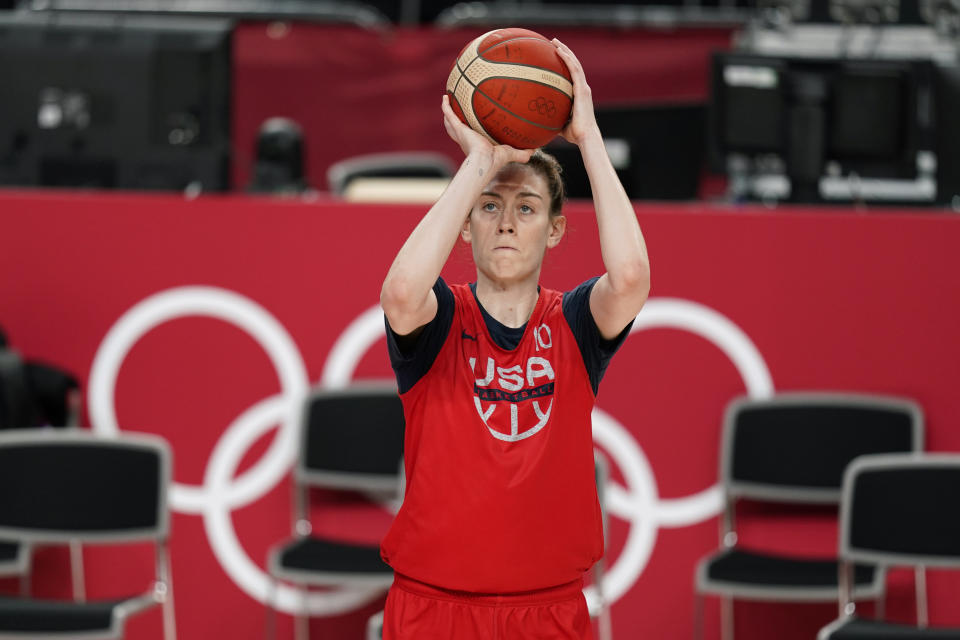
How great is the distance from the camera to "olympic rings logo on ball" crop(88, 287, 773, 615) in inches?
191

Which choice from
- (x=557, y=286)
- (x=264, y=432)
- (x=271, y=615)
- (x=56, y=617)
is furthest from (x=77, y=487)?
(x=557, y=286)

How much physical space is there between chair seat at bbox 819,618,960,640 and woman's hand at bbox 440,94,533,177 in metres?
2.16

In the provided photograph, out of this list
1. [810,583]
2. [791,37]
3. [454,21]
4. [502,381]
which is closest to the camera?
[502,381]

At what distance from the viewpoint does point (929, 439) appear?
4.85 meters

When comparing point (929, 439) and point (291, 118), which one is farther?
point (291, 118)

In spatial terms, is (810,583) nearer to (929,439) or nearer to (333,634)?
(929,439)

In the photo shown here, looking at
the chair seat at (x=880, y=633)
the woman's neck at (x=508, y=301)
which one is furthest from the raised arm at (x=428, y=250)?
the chair seat at (x=880, y=633)

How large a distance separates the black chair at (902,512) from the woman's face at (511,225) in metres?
2.08

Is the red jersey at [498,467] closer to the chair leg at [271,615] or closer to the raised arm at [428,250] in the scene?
the raised arm at [428,250]

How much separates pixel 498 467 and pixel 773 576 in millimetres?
2360

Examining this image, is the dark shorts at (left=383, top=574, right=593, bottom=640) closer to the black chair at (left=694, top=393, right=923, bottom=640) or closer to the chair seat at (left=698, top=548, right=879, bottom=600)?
the chair seat at (left=698, top=548, right=879, bottom=600)

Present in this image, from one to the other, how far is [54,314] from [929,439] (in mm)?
3298

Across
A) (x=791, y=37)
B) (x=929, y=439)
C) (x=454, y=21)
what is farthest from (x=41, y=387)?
(x=454, y=21)

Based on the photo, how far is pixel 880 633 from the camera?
3.93m
